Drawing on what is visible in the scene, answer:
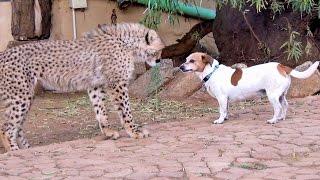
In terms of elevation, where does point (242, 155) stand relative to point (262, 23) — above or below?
below

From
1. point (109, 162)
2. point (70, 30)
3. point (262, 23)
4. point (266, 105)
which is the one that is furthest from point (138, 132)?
point (70, 30)

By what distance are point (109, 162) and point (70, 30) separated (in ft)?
20.9

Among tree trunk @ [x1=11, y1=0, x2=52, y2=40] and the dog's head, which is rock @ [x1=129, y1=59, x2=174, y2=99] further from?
the dog's head

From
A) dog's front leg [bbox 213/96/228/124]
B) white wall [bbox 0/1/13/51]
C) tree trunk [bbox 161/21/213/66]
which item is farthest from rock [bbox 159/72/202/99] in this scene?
white wall [bbox 0/1/13/51]

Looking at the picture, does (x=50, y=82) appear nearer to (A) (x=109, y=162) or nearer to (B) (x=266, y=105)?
(A) (x=109, y=162)

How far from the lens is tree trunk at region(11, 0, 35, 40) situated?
35.6ft

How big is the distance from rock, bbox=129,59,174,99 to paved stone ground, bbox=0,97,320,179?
2865 mm

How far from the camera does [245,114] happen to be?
775cm

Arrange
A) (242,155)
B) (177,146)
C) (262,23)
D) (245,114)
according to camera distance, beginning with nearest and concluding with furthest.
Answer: (242,155), (177,146), (245,114), (262,23)

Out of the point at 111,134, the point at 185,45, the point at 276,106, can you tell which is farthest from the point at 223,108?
the point at 185,45

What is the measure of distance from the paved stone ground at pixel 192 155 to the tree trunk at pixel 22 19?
178 inches

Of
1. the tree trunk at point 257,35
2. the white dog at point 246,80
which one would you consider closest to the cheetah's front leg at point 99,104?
the white dog at point 246,80

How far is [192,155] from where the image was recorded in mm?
5664

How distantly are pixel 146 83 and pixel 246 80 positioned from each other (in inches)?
131
